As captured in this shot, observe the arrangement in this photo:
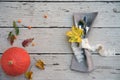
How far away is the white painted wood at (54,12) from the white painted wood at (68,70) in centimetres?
14

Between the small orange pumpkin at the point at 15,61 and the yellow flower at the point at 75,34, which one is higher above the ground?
the yellow flower at the point at 75,34

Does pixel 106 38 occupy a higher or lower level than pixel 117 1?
lower

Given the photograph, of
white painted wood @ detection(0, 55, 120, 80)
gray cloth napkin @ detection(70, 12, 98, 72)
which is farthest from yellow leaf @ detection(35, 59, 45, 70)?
gray cloth napkin @ detection(70, 12, 98, 72)

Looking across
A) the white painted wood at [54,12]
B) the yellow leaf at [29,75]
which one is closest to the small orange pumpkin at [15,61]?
the yellow leaf at [29,75]

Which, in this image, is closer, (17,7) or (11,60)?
(11,60)

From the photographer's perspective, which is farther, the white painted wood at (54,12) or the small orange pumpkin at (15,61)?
the white painted wood at (54,12)

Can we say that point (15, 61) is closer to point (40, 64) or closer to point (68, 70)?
point (40, 64)

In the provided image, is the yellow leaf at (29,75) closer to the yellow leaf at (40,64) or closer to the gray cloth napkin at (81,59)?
the yellow leaf at (40,64)

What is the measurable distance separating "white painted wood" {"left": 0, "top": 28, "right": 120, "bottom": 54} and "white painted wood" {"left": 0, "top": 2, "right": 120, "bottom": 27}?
26 mm

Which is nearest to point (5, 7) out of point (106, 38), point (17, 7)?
point (17, 7)

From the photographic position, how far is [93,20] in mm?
1028

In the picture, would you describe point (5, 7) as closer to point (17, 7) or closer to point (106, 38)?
point (17, 7)

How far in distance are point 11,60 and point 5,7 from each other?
9.9 inches

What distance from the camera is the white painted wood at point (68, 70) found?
3.30ft
